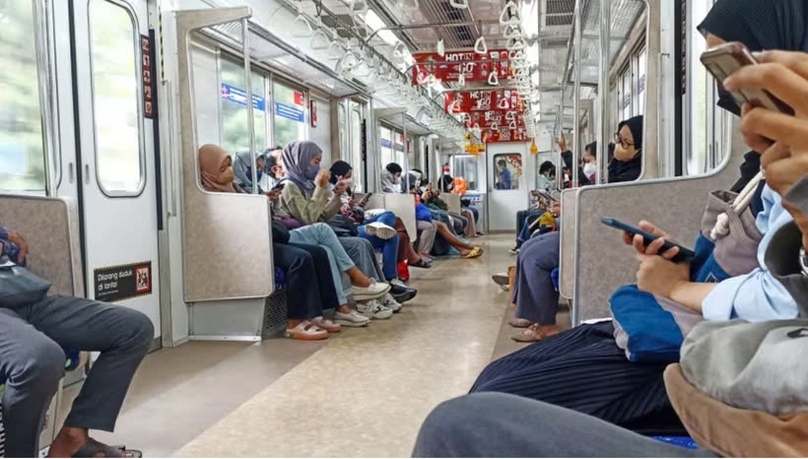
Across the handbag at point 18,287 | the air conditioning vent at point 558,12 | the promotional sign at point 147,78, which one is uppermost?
the air conditioning vent at point 558,12

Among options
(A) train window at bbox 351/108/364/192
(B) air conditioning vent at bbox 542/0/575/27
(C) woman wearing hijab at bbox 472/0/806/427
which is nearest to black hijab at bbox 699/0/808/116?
(C) woman wearing hijab at bbox 472/0/806/427

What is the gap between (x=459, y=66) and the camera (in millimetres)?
9102

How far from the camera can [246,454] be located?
235 centimetres

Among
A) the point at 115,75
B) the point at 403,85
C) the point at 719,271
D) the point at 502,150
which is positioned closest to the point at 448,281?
the point at 403,85

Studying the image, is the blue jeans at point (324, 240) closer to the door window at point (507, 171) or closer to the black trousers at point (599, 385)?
the black trousers at point (599, 385)

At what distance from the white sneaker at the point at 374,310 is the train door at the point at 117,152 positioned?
5.34 ft

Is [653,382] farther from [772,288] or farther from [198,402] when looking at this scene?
[198,402]

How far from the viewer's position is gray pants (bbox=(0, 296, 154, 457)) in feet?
6.17

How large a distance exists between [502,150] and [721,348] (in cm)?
1731

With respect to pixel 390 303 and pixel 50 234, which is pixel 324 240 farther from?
pixel 50 234

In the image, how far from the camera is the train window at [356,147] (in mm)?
9523

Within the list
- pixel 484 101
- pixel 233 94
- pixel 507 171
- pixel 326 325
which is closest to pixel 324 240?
pixel 326 325

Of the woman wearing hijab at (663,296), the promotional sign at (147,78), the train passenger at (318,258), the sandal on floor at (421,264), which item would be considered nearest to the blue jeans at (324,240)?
the train passenger at (318,258)

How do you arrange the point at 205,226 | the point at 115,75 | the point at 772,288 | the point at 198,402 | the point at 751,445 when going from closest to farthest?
1. the point at 751,445
2. the point at 772,288
3. the point at 198,402
4. the point at 115,75
5. the point at 205,226
